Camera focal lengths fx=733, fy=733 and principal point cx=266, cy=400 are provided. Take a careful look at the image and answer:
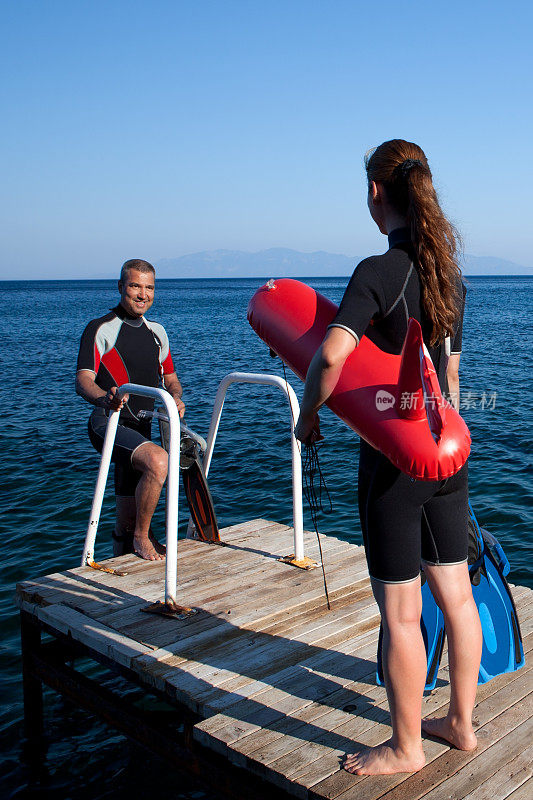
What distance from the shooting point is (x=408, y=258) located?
250 centimetres

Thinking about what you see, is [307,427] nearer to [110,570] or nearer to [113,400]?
[113,400]

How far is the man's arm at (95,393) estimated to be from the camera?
496cm

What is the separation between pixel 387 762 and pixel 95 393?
3.20m

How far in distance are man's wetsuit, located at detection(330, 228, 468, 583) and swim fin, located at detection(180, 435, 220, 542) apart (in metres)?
2.83

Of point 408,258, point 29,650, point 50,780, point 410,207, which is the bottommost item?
point 50,780

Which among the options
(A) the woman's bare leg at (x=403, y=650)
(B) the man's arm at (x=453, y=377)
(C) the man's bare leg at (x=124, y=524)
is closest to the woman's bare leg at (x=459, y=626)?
(A) the woman's bare leg at (x=403, y=650)

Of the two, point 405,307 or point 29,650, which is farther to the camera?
point 29,650

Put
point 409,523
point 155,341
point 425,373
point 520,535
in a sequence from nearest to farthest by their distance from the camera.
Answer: point 425,373 → point 409,523 → point 155,341 → point 520,535

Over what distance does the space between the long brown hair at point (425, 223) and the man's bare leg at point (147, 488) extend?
2.87 metres

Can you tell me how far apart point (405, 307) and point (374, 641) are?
2.20m

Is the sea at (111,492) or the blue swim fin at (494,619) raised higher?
the blue swim fin at (494,619)

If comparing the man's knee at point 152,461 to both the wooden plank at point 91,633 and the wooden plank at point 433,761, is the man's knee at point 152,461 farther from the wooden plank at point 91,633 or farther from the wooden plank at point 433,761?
the wooden plank at point 433,761

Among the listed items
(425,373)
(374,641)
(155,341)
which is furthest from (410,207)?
(155,341)

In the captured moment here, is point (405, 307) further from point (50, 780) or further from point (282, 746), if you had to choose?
point (50, 780)
